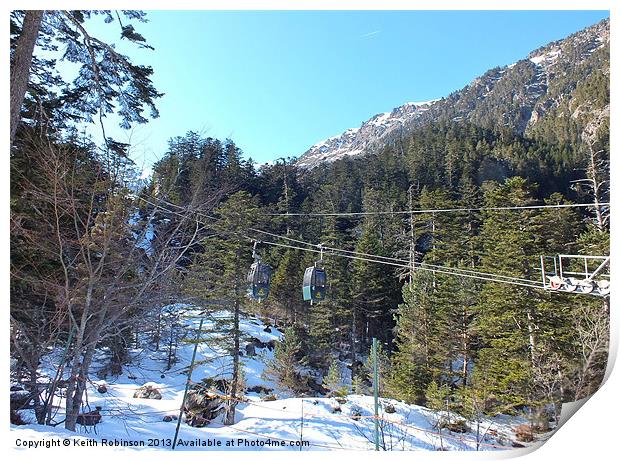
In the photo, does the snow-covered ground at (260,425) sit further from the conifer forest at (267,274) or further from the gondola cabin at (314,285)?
the gondola cabin at (314,285)

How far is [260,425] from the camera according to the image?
9414 millimetres

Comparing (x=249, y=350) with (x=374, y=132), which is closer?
(x=249, y=350)

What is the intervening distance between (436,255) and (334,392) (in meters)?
9.72

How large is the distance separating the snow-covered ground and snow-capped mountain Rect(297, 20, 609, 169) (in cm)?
2947

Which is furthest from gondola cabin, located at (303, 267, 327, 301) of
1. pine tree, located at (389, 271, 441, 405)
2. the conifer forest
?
pine tree, located at (389, 271, 441, 405)

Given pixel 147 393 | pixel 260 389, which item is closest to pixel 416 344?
pixel 260 389

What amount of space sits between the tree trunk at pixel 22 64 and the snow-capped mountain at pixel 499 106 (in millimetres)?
33607

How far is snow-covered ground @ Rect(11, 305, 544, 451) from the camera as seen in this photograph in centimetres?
419

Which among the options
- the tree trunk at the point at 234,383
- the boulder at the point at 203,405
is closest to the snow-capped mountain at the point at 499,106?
the tree trunk at the point at 234,383

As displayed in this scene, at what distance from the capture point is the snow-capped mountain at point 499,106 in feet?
135

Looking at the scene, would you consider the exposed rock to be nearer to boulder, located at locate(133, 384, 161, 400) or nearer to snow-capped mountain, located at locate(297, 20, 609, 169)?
boulder, located at locate(133, 384, 161, 400)

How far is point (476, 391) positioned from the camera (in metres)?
10.3

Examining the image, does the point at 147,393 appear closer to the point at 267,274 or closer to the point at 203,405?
the point at 203,405

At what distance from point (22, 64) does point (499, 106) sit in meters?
67.8
